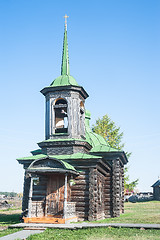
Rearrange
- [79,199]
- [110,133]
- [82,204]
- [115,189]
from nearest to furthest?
[82,204] < [79,199] < [115,189] < [110,133]

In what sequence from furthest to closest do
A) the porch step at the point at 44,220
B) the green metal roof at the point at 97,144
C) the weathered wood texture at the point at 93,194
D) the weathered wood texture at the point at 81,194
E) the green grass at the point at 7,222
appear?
1. the green metal roof at the point at 97,144
2. the weathered wood texture at the point at 81,194
3. the weathered wood texture at the point at 93,194
4. the porch step at the point at 44,220
5. the green grass at the point at 7,222

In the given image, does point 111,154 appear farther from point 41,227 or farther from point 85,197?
point 41,227

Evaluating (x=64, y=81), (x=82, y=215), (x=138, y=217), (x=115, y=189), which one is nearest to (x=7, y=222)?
(x=82, y=215)

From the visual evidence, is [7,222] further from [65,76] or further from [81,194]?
[65,76]

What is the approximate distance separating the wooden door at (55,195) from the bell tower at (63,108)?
3.09 metres

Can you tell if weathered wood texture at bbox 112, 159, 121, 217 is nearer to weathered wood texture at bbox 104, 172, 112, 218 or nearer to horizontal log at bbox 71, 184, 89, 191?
→ weathered wood texture at bbox 104, 172, 112, 218

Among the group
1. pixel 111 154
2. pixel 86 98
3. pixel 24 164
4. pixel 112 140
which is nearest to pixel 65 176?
pixel 24 164

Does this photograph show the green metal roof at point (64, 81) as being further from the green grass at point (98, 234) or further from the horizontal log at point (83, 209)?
the green grass at point (98, 234)

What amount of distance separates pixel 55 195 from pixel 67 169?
8.50 ft

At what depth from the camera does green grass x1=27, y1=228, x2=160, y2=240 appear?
1106 centimetres

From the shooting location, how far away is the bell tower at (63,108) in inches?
818

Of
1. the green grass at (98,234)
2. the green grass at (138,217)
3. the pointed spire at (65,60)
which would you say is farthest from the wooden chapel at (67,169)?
the green grass at (98,234)

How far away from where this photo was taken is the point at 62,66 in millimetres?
23578

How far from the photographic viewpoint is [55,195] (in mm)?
18016
